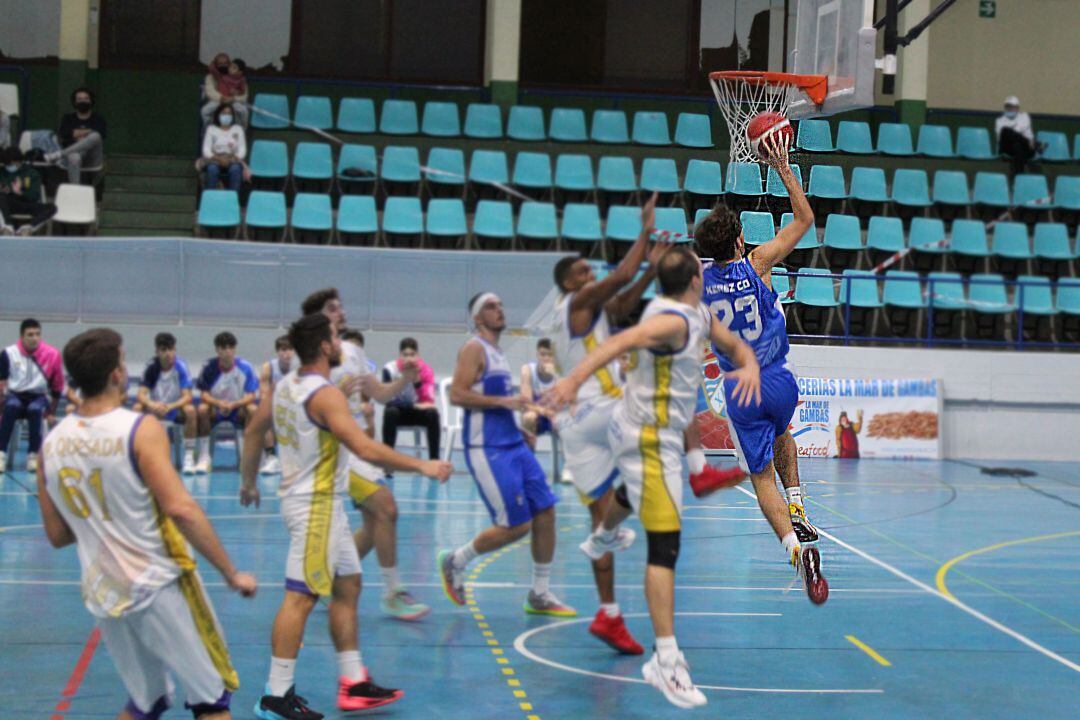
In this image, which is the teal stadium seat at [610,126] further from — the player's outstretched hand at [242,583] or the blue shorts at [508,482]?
the player's outstretched hand at [242,583]

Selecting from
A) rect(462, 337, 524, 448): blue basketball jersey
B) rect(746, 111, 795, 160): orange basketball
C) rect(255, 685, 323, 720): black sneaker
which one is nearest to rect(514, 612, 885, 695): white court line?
rect(462, 337, 524, 448): blue basketball jersey

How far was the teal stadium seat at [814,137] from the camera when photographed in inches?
289

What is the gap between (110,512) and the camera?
15.4 ft

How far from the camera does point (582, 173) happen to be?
16.5 m

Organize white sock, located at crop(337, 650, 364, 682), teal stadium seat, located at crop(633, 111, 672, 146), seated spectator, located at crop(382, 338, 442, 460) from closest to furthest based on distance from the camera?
white sock, located at crop(337, 650, 364, 682) → teal stadium seat, located at crop(633, 111, 672, 146) → seated spectator, located at crop(382, 338, 442, 460)

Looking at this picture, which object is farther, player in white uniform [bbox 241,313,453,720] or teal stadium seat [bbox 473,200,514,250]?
teal stadium seat [bbox 473,200,514,250]

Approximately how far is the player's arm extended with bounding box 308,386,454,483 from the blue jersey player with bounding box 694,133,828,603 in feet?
5.94

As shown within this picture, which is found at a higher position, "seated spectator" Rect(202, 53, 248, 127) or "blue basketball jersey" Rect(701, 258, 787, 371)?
"seated spectator" Rect(202, 53, 248, 127)

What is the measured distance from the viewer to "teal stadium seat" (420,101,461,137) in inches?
752

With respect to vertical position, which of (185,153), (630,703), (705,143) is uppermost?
(185,153)

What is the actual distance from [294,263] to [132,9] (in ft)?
22.5

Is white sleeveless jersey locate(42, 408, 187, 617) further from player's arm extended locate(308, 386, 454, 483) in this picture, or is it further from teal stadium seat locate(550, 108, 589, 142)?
teal stadium seat locate(550, 108, 589, 142)

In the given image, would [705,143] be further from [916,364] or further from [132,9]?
[132,9]

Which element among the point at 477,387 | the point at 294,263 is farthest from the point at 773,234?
the point at 294,263
